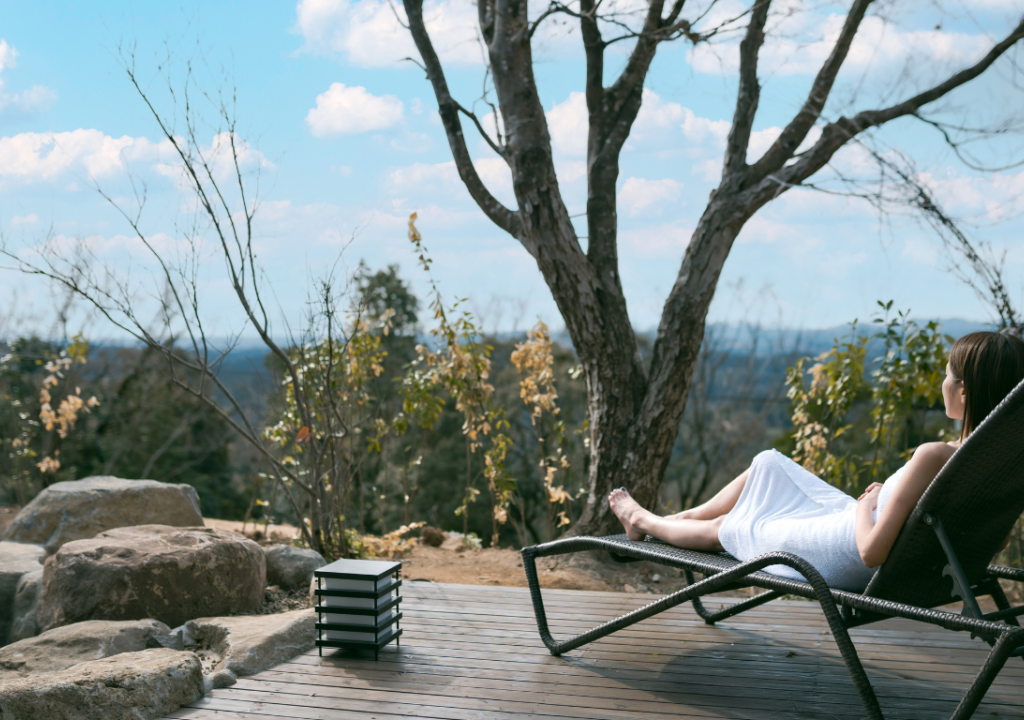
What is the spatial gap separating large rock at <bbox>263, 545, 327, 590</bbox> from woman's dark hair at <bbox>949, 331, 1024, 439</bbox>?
9.90 feet

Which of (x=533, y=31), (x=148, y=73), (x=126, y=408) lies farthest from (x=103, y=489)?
(x=126, y=408)

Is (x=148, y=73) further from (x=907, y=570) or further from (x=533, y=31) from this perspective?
(x=907, y=570)

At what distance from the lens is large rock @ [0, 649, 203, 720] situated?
199 cm

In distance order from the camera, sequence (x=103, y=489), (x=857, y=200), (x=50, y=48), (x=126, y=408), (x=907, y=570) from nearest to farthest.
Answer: (x=907, y=570), (x=857, y=200), (x=103, y=489), (x=50, y=48), (x=126, y=408)

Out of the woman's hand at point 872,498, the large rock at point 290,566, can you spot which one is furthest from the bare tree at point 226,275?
the woman's hand at point 872,498

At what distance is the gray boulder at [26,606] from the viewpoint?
3.18 meters

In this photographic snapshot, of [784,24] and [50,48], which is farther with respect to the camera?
[50,48]

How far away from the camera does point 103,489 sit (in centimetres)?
432

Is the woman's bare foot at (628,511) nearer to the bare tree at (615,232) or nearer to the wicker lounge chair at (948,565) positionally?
the wicker lounge chair at (948,565)

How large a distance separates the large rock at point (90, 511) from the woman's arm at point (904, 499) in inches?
150

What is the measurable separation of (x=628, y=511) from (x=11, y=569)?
2.92 m

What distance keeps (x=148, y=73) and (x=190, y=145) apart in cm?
43

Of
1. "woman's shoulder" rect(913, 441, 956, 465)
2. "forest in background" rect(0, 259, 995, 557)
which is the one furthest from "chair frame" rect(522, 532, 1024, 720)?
"forest in background" rect(0, 259, 995, 557)

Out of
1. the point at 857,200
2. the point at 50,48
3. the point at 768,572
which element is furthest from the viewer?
the point at 50,48
